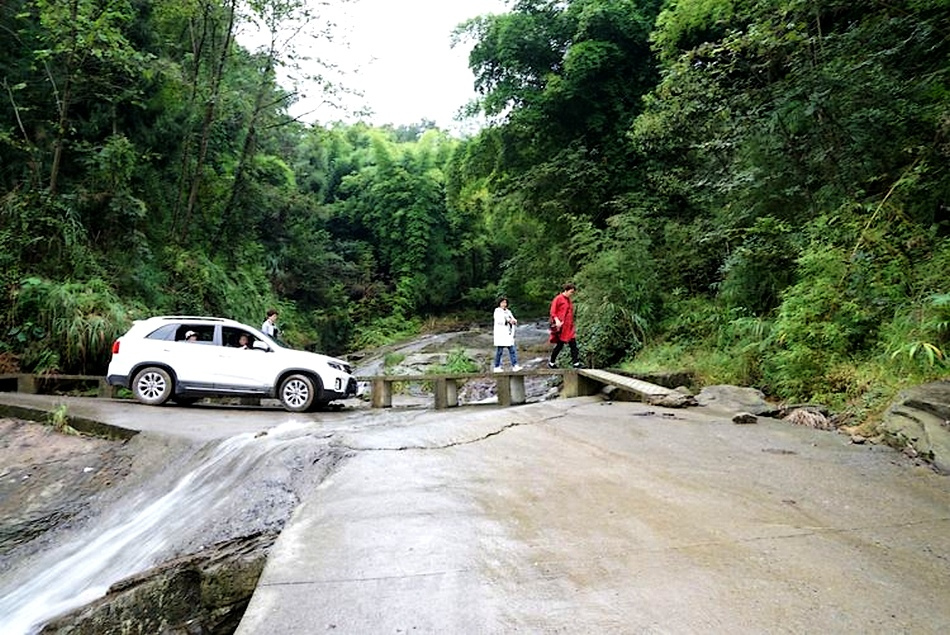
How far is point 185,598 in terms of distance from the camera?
132 inches

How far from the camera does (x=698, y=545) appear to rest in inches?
126

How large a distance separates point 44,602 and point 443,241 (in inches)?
1466

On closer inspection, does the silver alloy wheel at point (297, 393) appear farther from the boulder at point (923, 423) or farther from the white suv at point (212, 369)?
the boulder at point (923, 423)

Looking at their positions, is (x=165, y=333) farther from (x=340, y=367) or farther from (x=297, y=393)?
(x=340, y=367)

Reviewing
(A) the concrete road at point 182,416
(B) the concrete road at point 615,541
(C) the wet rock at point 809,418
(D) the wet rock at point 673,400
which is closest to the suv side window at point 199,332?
(A) the concrete road at point 182,416

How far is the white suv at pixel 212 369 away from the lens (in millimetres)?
10906

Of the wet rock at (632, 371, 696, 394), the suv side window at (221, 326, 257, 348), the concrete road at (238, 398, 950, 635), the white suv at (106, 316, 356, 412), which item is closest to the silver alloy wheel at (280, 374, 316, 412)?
the white suv at (106, 316, 356, 412)

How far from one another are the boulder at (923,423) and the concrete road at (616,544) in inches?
8.7

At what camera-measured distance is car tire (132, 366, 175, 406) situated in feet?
36.0

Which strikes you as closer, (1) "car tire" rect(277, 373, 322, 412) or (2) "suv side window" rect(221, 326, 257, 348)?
(1) "car tire" rect(277, 373, 322, 412)

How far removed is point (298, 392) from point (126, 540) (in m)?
5.67

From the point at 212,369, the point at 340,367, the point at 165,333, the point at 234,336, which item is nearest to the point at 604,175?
the point at 340,367

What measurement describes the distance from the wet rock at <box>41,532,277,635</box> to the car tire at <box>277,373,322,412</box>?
7433 mm

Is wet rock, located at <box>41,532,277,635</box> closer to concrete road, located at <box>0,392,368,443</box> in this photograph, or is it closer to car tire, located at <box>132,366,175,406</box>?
concrete road, located at <box>0,392,368,443</box>
